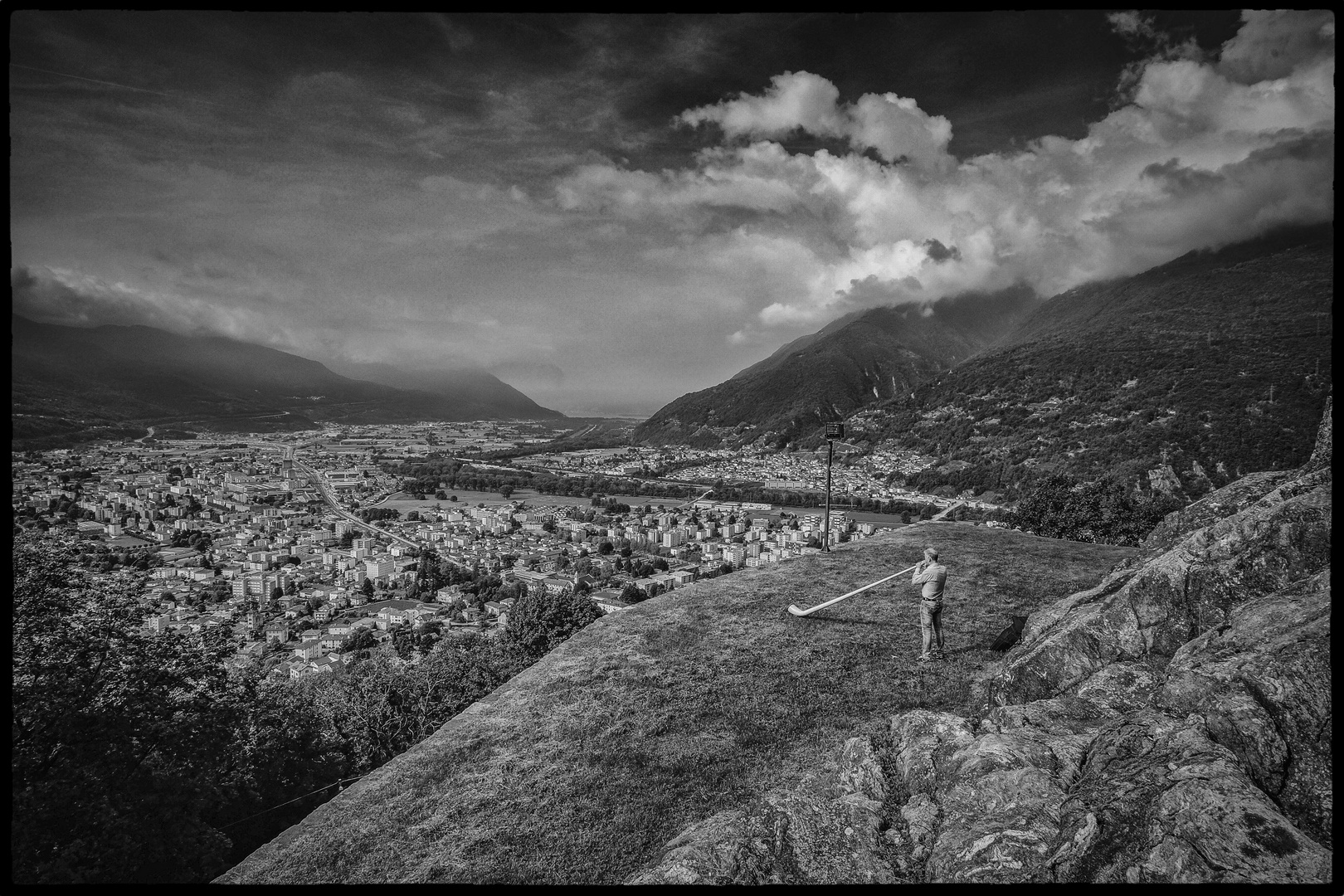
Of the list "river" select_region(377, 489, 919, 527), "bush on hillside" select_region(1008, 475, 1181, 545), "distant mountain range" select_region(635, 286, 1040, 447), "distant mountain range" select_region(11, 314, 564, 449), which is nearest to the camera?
"bush on hillside" select_region(1008, 475, 1181, 545)

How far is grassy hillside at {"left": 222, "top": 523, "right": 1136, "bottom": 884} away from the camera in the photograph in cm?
415

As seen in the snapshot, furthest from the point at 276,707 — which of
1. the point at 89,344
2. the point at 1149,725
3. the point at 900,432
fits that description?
the point at 89,344

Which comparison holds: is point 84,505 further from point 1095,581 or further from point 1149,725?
Answer: point 1095,581

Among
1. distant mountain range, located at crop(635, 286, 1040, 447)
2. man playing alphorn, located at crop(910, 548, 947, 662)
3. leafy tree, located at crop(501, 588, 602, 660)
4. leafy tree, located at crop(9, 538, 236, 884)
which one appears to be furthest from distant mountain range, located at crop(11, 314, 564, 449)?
distant mountain range, located at crop(635, 286, 1040, 447)

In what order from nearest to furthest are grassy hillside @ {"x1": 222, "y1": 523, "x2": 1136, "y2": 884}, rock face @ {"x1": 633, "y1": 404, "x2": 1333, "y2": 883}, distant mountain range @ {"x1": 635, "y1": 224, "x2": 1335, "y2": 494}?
rock face @ {"x1": 633, "y1": 404, "x2": 1333, "y2": 883} < grassy hillside @ {"x1": 222, "y1": 523, "x2": 1136, "y2": 884} < distant mountain range @ {"x1": 635, "y1": 224, "x2": 1335, "y2": 494}

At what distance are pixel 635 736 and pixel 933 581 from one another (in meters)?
4.02

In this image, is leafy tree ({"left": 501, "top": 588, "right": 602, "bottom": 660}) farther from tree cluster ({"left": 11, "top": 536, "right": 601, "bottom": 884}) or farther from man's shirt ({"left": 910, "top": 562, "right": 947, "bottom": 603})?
man's shirt ({"left": 910, "top": 562, "right": 947, "bottom": 603})

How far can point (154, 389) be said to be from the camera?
8981 centimetres

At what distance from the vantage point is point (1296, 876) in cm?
219

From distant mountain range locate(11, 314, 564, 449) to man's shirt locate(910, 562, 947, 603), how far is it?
893cm

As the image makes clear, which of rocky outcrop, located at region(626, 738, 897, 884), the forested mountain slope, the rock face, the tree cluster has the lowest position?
the tree cluster

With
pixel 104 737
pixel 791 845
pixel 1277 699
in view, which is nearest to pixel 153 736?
pixel 104 737

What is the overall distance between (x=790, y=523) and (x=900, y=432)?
6089 cm

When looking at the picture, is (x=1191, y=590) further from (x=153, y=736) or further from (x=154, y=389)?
(x=154, y=389)
